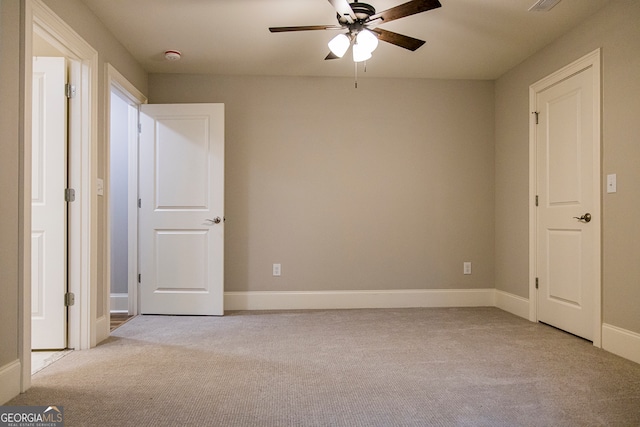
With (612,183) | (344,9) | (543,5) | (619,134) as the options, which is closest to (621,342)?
(612,183)

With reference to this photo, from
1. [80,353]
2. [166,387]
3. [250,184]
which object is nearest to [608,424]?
[166,387]

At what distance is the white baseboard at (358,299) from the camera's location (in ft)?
13.1

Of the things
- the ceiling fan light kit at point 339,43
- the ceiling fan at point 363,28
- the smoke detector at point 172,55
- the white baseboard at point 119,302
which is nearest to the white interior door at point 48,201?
the smoke detector at point 172,55

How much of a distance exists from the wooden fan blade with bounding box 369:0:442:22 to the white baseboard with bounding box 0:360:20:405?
108 inches

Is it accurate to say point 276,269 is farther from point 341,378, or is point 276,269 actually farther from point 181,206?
point 341,378

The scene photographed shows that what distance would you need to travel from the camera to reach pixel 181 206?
12.3ft

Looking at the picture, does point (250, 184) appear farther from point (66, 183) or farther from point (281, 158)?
point (66, 183)

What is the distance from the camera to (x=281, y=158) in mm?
4082

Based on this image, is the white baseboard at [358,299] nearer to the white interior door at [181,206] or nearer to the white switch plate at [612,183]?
the white interior door at [181,206]

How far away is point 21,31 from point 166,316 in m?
2.54

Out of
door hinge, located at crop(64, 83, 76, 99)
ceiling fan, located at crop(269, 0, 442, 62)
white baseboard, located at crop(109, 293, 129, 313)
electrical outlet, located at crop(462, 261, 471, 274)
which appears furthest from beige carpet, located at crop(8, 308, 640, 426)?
ceiling fan, located at crop(269, 0, 442, 62)

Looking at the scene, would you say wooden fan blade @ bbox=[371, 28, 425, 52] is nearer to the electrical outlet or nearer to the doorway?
the doorway

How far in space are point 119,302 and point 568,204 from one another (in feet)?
14.0

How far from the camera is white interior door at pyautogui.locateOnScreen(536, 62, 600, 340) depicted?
291cm
